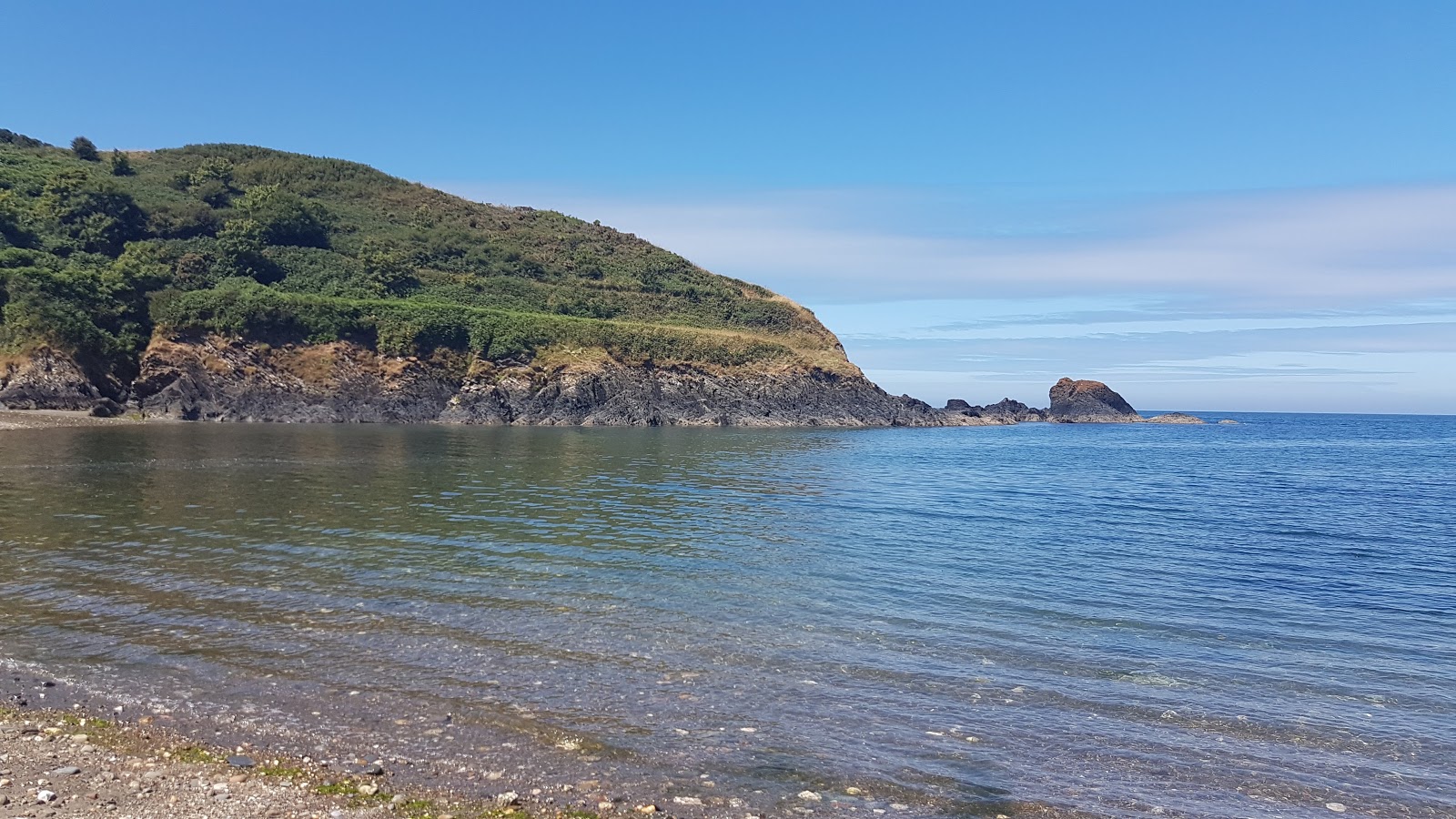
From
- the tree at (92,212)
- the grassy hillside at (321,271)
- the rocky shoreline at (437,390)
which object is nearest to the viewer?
the rocky shoreline at (437,390)

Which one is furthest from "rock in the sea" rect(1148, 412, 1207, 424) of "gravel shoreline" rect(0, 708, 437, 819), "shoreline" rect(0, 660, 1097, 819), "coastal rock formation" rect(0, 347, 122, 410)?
"gravel shoreline" rect(0, 708, 437, 819)

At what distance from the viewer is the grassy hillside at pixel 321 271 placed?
267ft

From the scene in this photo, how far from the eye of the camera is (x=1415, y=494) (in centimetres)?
4188

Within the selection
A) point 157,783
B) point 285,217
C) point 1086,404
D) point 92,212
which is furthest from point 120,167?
point 1086,404

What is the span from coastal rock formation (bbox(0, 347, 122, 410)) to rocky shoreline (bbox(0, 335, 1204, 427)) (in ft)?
0.24

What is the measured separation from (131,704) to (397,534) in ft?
43.6

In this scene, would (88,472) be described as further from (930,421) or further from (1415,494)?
(930,421)

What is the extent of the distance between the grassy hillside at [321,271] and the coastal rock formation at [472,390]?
214 centimetres

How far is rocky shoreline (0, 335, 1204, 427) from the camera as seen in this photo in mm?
76125

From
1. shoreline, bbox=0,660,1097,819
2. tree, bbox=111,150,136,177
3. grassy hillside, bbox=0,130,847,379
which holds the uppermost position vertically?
tree, bbox=111,150,136,177

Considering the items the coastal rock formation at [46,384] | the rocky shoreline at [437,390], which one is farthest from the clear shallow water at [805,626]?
the rocky shoreline at [437,390]

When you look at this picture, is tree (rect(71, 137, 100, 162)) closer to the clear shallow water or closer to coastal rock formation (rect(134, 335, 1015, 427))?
coastal rock formation (rect(134, 335, 1015, 427))

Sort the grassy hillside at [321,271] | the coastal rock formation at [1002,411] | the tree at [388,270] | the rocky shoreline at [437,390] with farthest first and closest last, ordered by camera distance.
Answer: the coastal rock formation at [1002,411] < the tree at [388,270] < the grassy hillside at [321,271] < the rocky shoreline at [437,390]

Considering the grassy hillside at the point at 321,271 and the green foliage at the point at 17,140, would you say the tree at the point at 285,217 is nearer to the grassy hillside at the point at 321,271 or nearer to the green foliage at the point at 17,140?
the grassy hillside at the point at 321,271
